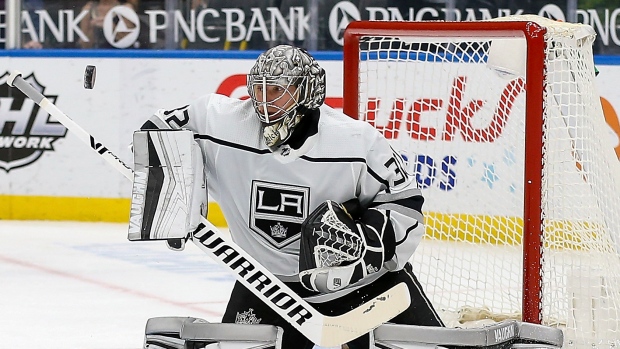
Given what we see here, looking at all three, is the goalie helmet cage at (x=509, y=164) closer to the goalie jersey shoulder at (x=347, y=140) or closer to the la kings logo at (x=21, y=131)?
the goalie jersey shoulder at (x=347, y=140)

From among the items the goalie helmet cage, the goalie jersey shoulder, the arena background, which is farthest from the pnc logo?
the goalie jersey shoulder

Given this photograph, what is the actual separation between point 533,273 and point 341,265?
2.26 feet

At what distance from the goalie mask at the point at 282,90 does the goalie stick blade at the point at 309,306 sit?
243 mm

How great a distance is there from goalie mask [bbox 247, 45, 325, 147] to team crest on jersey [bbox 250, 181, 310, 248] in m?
0.09

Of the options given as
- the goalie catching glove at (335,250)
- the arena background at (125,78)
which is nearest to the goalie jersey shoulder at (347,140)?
the goalie catching glove at (335,250)

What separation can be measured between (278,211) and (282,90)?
0.24 m

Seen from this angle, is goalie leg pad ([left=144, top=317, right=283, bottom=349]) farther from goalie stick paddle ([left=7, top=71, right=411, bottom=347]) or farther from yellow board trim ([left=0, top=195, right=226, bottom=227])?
yellow board trim ([left=0, top=195, right=226, bottom=227])

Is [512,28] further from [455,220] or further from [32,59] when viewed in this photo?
[32,59]

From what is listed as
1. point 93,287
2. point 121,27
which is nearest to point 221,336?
point 93,287

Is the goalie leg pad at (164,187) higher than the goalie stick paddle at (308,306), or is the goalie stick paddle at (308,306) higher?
the goalie leg pad at (164,187)

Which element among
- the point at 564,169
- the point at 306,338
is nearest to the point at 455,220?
the point at 564,169

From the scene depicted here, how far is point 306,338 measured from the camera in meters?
2.34

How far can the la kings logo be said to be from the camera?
18.6ft

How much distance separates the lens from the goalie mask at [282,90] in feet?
7.38
